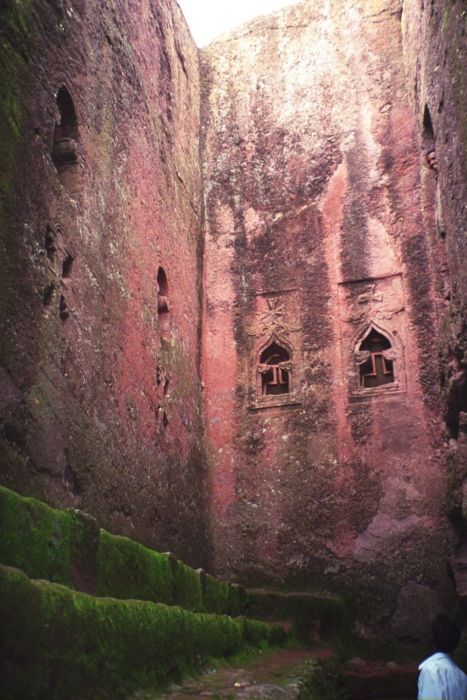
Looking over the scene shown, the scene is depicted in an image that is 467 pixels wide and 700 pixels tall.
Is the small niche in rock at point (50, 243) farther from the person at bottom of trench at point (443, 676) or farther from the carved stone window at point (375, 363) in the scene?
the carved stone window at point (375, 363)

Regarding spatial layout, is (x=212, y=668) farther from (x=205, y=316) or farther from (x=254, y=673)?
(x=205, y=316)

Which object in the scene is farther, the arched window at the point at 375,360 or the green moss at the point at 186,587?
the arched window at the point at 375,360

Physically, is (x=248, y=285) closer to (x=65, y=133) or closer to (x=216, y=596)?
(x=65, y=133)

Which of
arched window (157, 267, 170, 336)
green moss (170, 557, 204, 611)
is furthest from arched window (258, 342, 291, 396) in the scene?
green moss (170, 557, 204, 611)

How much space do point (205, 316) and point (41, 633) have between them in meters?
6.97

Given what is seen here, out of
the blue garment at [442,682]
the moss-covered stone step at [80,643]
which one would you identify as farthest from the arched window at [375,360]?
the blue garment at [442,682]

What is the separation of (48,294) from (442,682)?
134 inches

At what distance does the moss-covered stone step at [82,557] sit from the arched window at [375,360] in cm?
400

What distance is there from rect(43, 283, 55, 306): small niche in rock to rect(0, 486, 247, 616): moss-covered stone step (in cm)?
178

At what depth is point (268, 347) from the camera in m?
9.00

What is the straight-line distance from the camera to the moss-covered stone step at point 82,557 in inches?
116

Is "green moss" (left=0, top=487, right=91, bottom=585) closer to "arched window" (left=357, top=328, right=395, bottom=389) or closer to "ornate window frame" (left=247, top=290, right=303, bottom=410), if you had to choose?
"ornate window frame" (left=247, top=290, right=303, bottom=410)

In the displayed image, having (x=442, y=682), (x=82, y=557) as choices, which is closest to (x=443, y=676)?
(x=442, y=682)

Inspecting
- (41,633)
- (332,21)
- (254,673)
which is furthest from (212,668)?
(332,21)
